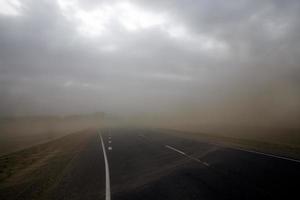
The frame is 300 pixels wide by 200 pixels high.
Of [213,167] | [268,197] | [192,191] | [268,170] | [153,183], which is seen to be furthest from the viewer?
[213,167]

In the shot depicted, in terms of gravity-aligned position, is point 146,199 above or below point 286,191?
below

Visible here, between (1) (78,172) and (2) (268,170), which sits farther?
(1) (78,172)

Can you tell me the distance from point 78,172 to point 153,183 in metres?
4.60

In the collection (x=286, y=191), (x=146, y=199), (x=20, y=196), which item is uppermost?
(x=286, y=191)

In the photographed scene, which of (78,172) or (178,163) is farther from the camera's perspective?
(178,163)

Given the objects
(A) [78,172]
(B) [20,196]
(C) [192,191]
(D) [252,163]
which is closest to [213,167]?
(D) [252,163]

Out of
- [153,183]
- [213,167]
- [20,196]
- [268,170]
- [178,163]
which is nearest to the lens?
[20,196]

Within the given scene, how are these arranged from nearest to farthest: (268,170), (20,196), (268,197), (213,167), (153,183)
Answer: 1. (268,197)
2. (20,196)
3. (153,183)
4. (268,170)
5. (213,167)

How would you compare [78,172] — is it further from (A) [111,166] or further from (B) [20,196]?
(B) [20,196]

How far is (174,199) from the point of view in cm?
708

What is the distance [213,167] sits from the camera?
1140cm

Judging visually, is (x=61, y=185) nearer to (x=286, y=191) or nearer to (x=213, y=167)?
(x=213, y=167)

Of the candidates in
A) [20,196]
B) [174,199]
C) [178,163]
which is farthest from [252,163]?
[20,196]

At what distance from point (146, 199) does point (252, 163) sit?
22.3ft
